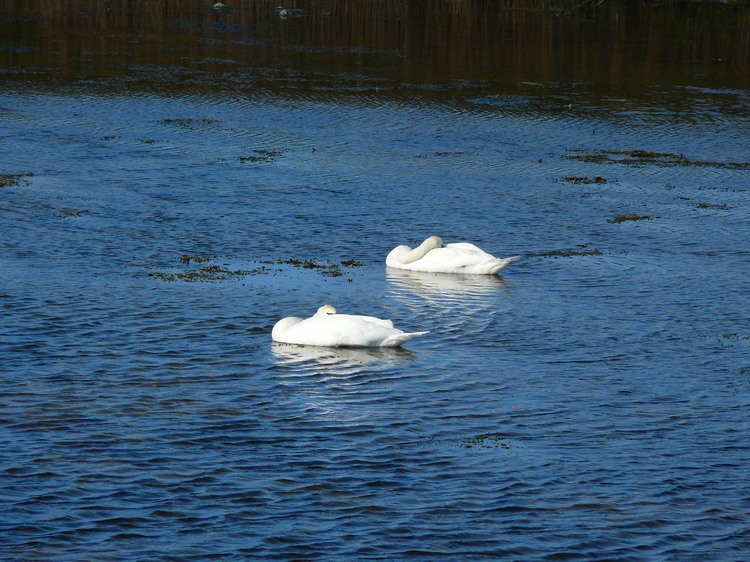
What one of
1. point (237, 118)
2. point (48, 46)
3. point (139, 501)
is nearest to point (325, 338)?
point (139, 501)

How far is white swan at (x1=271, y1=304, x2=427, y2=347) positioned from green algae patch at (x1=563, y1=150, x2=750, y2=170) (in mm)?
19905

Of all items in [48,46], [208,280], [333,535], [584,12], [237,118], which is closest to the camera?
[333,535]

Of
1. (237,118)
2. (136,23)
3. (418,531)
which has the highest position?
(136,23)

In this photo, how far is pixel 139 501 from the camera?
1147cm

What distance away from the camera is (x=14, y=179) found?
28344 millimetres

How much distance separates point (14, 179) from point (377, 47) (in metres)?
40.1

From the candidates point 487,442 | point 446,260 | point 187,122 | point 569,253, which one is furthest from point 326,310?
point 187,122

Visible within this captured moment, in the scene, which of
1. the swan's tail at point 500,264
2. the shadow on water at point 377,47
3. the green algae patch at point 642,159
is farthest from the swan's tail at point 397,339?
the shadow on water at point 377,47

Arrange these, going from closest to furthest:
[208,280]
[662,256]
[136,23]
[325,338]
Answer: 1. [325,338]
2. [208,280]
3. [662,256]
4. [136,23]

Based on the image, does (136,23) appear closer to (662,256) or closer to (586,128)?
(586,128)

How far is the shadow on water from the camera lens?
169 feet

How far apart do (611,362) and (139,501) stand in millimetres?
7460

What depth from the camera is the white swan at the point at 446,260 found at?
70.2 feet

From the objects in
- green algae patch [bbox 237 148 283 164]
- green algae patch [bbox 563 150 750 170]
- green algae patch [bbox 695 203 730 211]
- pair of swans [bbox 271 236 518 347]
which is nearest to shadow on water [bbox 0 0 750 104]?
green algae patch [bbox 563 150 750 170]
